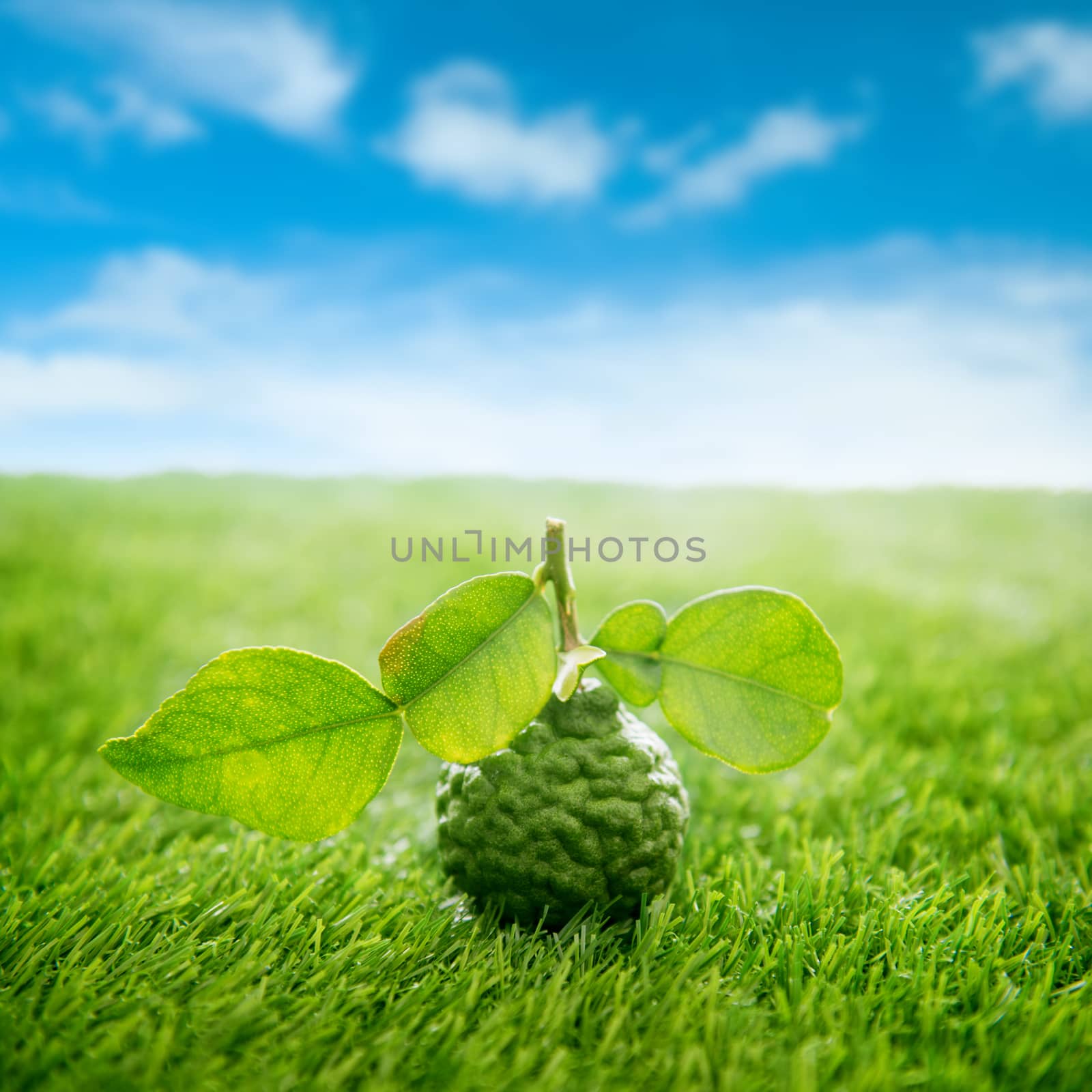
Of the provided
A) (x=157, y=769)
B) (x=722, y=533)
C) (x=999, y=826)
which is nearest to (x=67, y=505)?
(x=722, y=533)

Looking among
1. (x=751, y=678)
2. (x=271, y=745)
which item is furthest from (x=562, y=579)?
(x=271, y=745)

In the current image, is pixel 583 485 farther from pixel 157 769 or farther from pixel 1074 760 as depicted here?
pixel 157 769

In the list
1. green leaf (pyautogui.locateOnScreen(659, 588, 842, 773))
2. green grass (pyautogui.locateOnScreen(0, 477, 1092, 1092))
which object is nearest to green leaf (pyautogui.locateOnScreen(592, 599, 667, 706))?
green leaf (pyautogui.locateOnScreen(659, 588, 842, 773))

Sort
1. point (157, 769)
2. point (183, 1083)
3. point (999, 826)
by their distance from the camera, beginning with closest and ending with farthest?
point (183, 1083), point (157, 769), point (999, 826)

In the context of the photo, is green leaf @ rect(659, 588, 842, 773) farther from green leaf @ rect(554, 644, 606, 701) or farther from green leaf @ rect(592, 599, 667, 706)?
green leaf @ rect(554, 644, 606, 701)

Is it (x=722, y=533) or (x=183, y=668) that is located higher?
(x=722, y=533)

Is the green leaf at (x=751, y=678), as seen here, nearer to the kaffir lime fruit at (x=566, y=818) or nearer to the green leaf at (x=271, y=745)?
the kaffir lime fruit at (x=566, y=818)

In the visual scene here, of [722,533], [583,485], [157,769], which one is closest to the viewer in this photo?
[157,769]

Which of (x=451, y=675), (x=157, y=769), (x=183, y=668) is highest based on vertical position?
(x=451, y=675)
